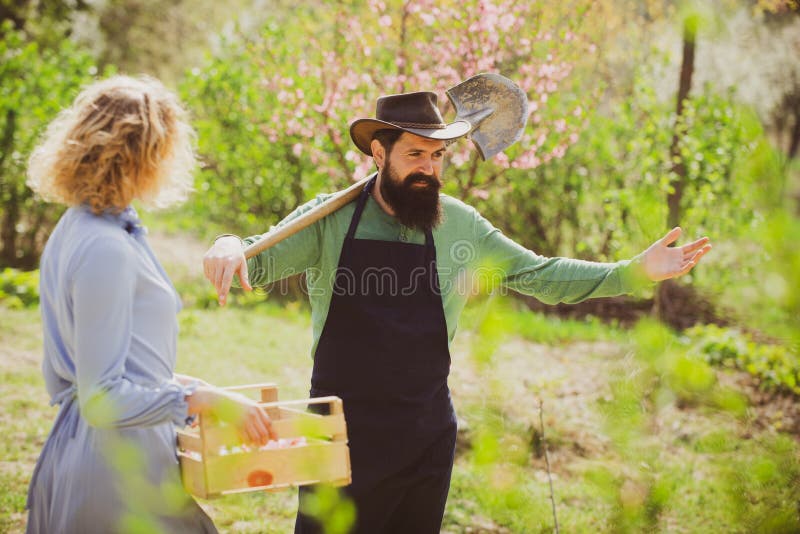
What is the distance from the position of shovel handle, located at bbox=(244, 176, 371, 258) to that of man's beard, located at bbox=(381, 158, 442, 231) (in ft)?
0.42

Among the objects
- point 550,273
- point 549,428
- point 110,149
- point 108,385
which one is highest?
point 110,149

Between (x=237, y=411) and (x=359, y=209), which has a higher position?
(x=359, y=209)

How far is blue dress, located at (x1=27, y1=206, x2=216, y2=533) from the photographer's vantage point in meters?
1.62

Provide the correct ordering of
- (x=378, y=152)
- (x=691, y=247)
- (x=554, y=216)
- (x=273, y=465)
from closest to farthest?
(x=273, y=465)
(x=691, y=247)
(x=378, y=152)
(x=554, y=216)

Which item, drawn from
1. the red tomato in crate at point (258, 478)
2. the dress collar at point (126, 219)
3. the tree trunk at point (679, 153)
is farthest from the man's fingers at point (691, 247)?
the tree trunk at point (679, 153)

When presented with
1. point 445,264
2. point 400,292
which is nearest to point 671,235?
point 445,264

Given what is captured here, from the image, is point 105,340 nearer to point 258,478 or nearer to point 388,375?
point 258,478

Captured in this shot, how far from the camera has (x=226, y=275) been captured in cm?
215

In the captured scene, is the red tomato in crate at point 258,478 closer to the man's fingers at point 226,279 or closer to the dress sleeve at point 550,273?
the man's fingers at point 226,279

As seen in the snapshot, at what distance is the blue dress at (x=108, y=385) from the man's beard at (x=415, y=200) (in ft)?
3.17

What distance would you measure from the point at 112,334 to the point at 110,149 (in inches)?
16.3

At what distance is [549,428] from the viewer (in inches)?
209

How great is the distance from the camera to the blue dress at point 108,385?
5.30 feet

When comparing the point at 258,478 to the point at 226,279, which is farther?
the point at 226,279
